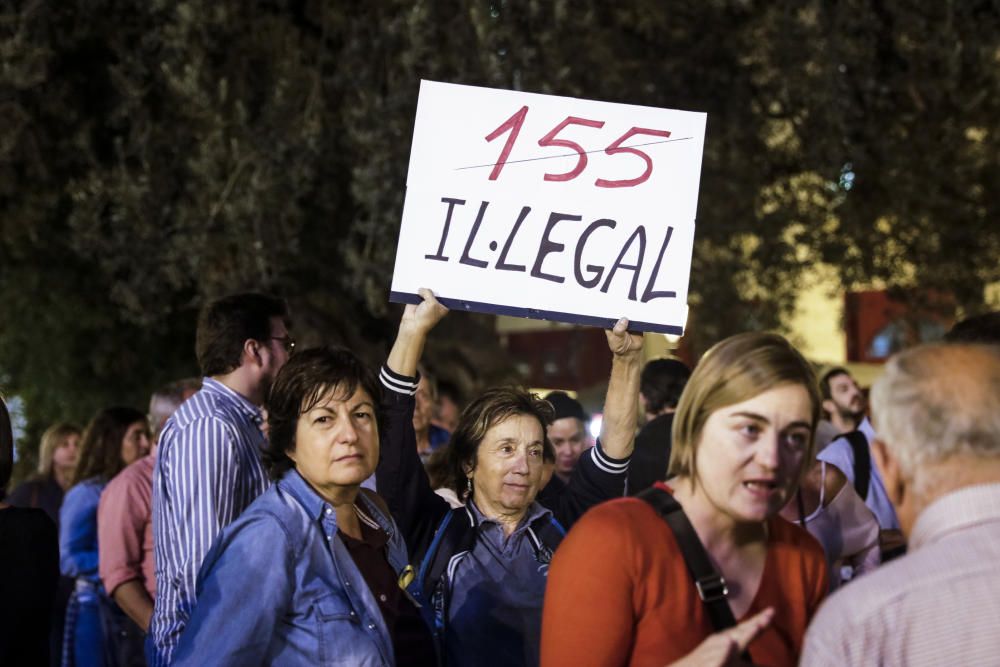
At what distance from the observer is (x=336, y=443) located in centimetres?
343

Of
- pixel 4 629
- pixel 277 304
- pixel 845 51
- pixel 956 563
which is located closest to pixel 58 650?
pixel 277 304

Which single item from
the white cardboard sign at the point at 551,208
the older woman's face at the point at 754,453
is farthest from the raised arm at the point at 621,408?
the older woman's face at the point at 754,453

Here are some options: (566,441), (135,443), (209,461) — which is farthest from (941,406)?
(135,443)

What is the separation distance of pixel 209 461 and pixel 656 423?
2182 mm

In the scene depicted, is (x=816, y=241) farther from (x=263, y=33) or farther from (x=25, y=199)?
(x=25, y=199)

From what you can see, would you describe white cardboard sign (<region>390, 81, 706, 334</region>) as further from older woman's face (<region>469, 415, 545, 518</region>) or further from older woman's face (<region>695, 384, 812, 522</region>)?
older woman's face (<region>695, 384, 812, 522</region>)

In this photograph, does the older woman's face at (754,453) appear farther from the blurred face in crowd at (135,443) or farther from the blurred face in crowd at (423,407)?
the blurred face in crowd at (135,443)

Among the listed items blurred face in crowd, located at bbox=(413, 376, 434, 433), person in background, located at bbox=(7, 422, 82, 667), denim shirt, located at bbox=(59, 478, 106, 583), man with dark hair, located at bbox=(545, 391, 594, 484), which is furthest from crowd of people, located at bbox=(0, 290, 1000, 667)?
person in background, located at bbox=(7, 422, 82, 667)

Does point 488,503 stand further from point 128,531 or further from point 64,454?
point 64,454

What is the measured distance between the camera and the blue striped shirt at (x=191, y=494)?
4.17 metres

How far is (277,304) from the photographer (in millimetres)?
4867

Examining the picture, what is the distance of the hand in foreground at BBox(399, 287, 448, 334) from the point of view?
3.98 m

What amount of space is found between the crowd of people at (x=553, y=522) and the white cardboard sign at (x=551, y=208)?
13cm

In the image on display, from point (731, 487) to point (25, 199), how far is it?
966cm
